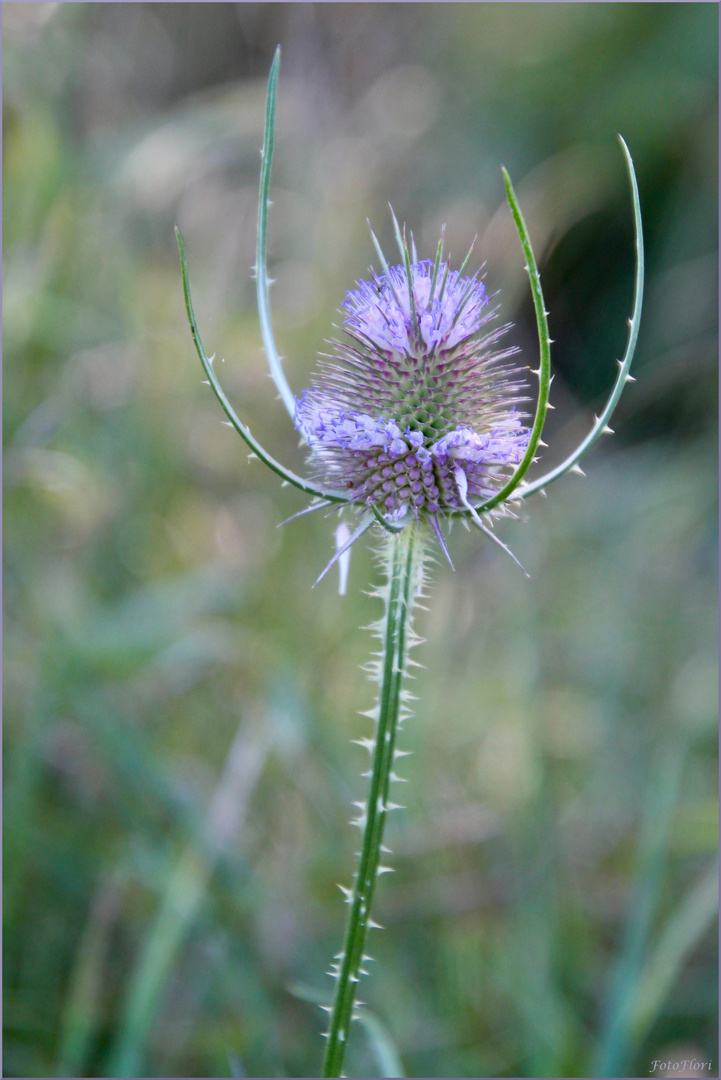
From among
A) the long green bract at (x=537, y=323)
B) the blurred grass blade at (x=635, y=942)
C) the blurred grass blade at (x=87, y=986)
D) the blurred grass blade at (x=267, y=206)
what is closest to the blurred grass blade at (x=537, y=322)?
the long green bract at (x=537, y=323)

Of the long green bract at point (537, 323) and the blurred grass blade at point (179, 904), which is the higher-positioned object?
the long green bract at point (537, 323)

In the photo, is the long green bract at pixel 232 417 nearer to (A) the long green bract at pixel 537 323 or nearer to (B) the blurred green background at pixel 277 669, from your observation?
(A) the long green bract at pixel 537 323

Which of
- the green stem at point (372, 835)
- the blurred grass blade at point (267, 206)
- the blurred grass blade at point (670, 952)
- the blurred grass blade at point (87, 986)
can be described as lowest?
the blurred grass blade at point (87, 986)

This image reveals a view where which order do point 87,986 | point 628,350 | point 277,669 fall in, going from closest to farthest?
1. point 628,350
2. point 87,986
3. point 277,669

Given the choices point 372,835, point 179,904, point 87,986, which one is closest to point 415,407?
point 372,835

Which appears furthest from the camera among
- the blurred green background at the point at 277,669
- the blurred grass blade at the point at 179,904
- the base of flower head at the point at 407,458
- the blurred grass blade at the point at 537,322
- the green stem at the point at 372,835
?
the blurred green background at the point at 277,669

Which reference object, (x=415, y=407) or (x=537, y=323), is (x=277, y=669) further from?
(x=537, y=323)

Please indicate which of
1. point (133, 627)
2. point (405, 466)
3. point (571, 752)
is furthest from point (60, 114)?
point (571, 752)

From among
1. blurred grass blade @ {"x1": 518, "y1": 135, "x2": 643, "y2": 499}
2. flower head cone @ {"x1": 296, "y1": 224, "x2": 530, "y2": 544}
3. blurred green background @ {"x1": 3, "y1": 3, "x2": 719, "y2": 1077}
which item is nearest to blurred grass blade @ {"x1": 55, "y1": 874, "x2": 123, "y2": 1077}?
blurred green background @ {"x1": 3, "y1": 3, "x2": 719, "y2": 1077}
